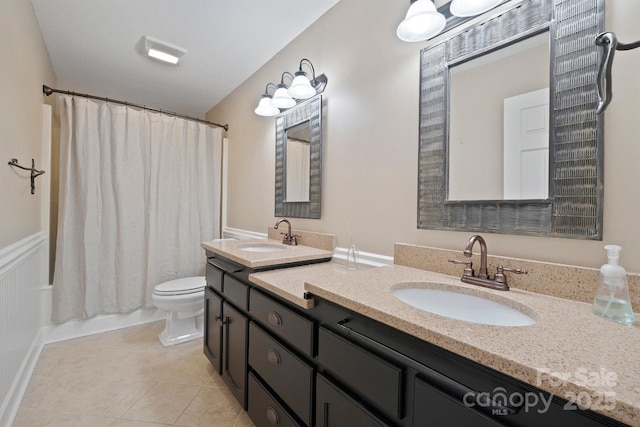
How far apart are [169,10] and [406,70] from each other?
1560mm

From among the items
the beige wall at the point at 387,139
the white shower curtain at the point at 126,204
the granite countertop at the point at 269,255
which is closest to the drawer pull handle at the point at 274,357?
the granite countertop at the point at 269,255

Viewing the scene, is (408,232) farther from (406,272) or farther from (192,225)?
(192,225)

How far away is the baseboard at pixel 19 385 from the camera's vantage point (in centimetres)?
135

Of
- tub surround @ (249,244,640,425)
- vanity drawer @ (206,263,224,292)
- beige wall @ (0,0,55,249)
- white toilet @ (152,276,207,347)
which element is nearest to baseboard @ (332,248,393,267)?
tub surround @ (249,244,640,425)

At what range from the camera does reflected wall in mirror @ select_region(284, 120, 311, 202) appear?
188 cm

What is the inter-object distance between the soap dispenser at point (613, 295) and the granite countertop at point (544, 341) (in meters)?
0.03

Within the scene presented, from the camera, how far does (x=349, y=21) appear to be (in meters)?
1.59

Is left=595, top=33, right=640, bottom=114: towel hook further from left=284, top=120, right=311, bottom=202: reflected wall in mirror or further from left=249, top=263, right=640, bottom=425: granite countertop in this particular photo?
left=284, top=120, right=311, bottom=202: reflected wall in mirror

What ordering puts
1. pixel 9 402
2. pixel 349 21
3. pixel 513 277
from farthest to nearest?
pixel 349 21 → pixel 9 402 → pixel 513 277

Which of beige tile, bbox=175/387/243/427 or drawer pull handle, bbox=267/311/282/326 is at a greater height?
drawer pull handle, bbox=267/311/282/326

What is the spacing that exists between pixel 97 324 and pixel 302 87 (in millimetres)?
2646

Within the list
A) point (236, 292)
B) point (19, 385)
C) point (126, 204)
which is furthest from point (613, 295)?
A: point (126, 204)

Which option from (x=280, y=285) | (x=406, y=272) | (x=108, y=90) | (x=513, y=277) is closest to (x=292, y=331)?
(x=280, y=285)

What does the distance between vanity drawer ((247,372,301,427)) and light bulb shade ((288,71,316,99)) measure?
5.14ft
